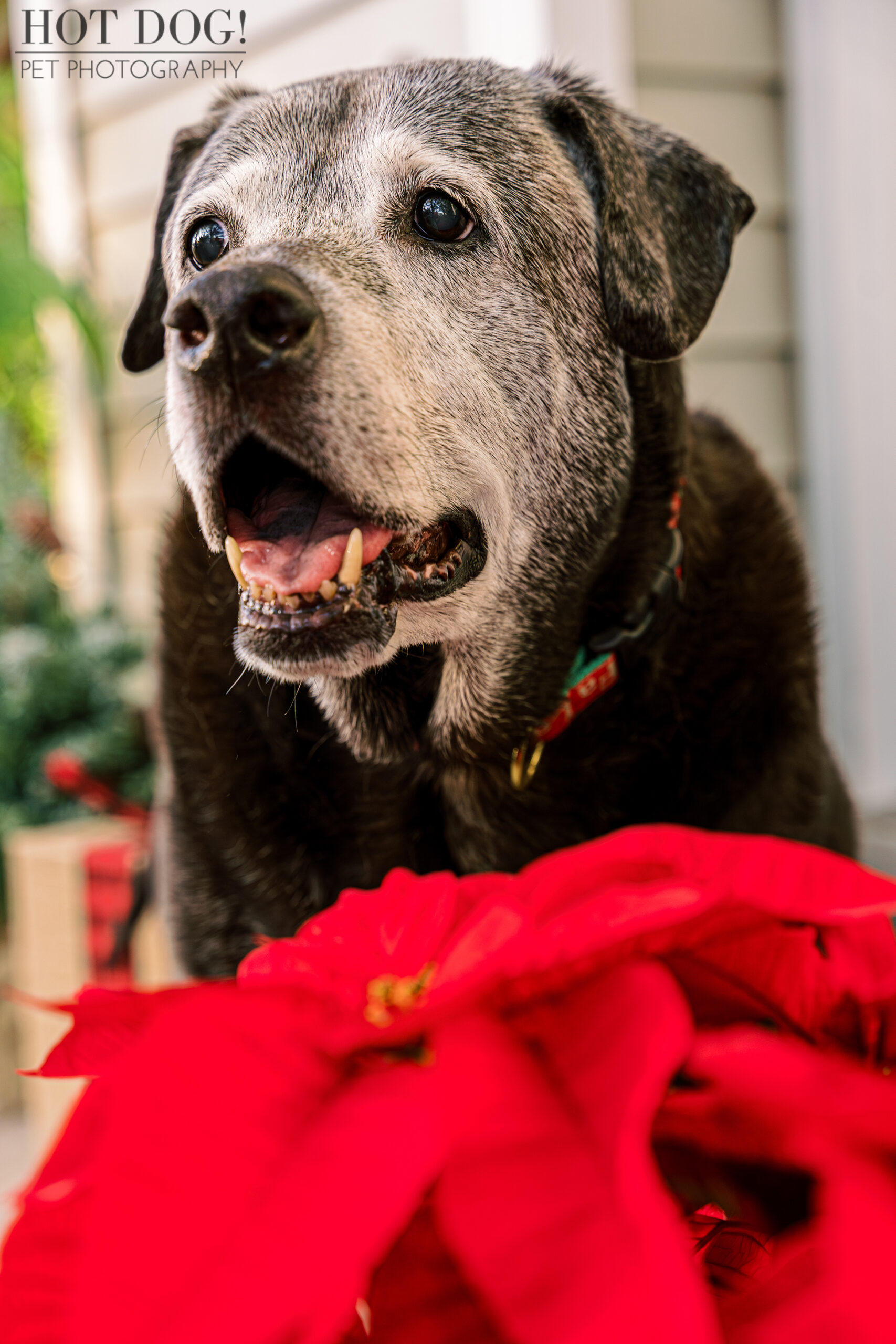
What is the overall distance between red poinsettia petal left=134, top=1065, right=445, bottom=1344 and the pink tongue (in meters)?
0.47

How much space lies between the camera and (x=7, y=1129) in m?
2.36

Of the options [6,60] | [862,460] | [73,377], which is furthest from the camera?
[6,60]

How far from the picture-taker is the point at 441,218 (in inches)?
36.6

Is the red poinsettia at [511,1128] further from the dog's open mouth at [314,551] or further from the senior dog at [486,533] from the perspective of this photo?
the senior dog at [486,533]

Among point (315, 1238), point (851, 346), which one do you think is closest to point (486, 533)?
point (315, 1238)

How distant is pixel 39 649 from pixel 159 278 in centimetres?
143

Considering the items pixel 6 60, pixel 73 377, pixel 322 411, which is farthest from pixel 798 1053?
pixel 6 60

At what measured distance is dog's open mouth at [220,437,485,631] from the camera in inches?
25.8

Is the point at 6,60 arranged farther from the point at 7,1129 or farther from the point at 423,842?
the point at 423,842

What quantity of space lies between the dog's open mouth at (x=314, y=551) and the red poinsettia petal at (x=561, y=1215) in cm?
46

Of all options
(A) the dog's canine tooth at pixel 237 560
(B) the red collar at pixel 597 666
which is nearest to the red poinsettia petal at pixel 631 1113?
(A) the dog's canine tooth at pixel 237 560

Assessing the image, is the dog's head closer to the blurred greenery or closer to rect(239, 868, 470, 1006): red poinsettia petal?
rect(239, 868, 470, 1006): red poinsettia petal

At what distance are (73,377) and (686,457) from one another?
8.05ft

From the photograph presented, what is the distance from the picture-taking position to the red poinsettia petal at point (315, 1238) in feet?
0.59
